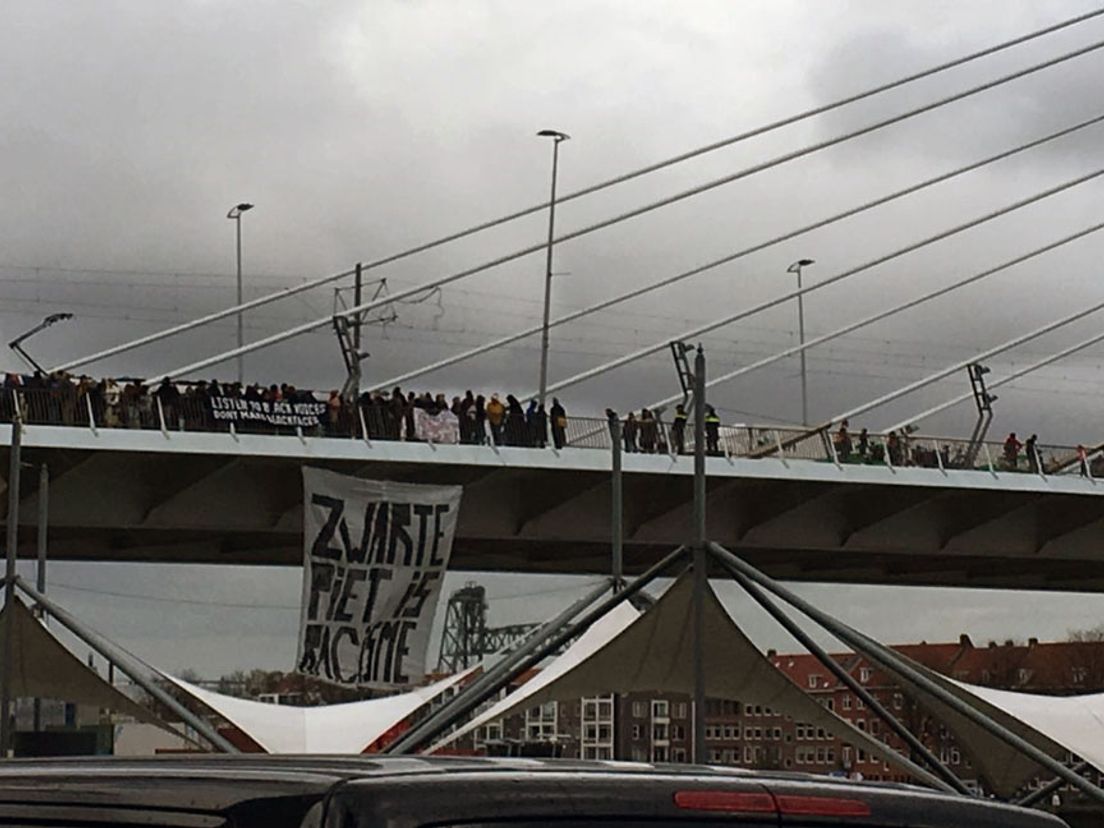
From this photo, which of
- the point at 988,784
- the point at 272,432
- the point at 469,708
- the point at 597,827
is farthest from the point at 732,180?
the point at 597,827

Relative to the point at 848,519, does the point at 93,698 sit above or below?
below

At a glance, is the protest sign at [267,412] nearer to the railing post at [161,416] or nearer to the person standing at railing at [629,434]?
the railing post at [161,416]

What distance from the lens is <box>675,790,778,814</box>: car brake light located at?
4.02 m

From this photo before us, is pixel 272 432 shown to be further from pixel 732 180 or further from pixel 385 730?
pixel 385 730

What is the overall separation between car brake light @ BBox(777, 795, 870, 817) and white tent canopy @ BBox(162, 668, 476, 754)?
21093 mm

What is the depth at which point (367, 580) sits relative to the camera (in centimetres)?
2250

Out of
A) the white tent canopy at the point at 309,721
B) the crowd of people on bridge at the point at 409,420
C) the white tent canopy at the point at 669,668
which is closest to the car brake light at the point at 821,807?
the white tent canopy at the point at 669,668

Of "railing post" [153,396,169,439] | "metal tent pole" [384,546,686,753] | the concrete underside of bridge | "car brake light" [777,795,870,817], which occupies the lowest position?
"car brake light" [777,795,870,817]

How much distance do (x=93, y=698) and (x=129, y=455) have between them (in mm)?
16970

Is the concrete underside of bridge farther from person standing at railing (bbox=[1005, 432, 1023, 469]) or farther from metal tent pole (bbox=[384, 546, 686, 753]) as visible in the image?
metal tent pole (bbox=[384, 546, 686, 753])

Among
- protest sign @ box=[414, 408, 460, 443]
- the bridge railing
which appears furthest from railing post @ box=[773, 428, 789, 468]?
protest sign @ box=[414, 408, 460, 443]

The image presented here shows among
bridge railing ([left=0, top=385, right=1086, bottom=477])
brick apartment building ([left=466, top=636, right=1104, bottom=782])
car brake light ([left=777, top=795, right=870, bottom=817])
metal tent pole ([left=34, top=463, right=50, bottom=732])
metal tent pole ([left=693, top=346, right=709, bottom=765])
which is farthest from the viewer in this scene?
brick apartment building ([left=466, top=636, right=1104, bottom=782])

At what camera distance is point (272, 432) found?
45.8 m

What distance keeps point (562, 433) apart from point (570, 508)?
7.19ft
